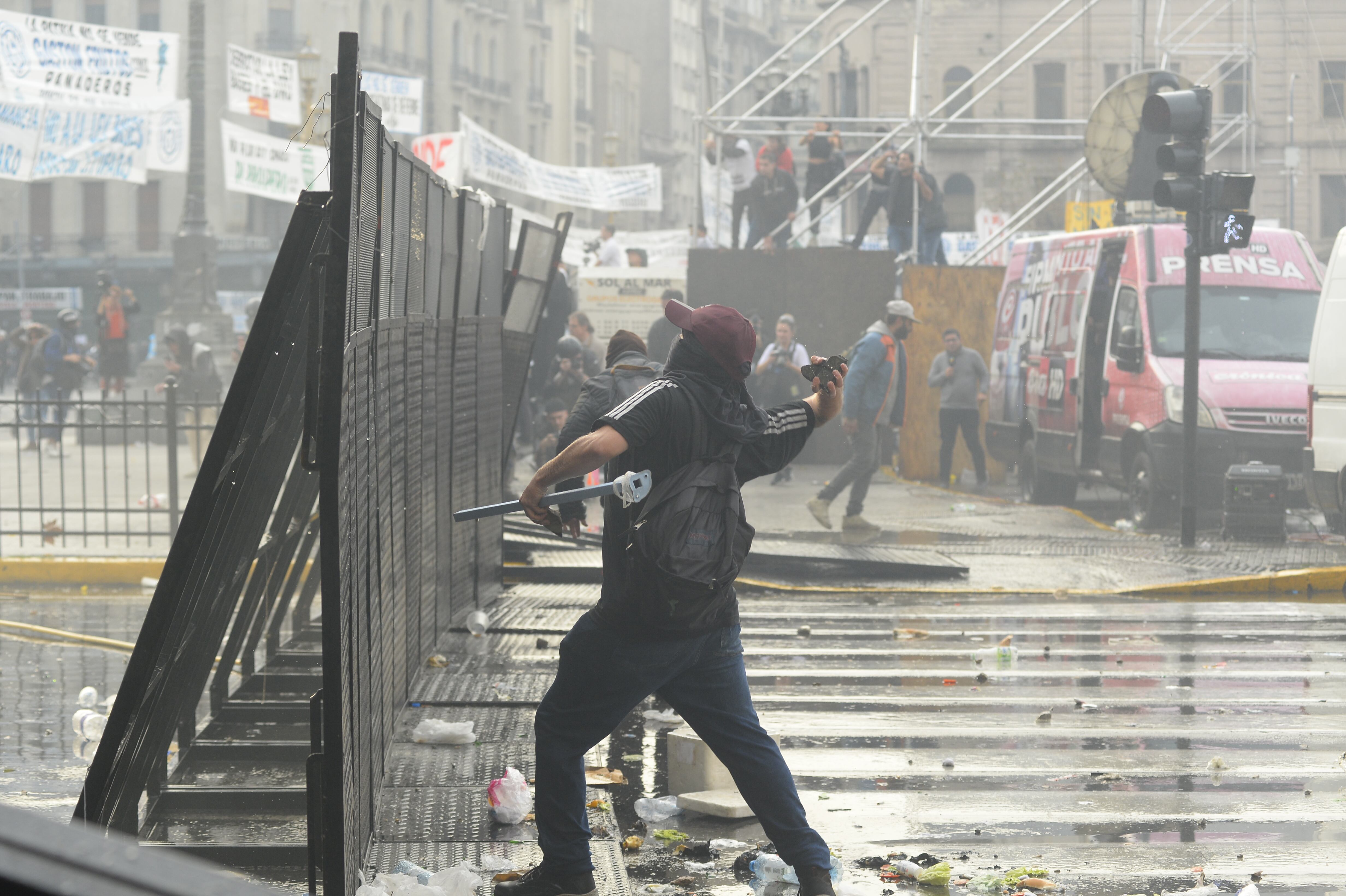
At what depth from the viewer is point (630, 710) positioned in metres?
4.75

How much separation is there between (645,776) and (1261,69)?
53796 millimetres

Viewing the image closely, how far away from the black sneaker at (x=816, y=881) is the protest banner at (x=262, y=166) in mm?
20116

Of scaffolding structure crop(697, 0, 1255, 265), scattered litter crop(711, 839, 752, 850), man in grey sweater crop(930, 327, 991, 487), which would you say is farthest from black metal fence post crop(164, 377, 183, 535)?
man in grey sweater crop(930, 327, 991, 487)

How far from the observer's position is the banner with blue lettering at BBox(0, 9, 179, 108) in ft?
75.1

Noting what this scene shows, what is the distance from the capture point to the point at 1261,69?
54219mm

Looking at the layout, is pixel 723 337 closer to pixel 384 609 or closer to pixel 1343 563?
pixel 384 609

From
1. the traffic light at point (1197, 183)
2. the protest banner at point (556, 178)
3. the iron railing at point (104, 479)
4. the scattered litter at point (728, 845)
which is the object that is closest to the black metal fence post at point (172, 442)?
the iron railing at point (104, 479)

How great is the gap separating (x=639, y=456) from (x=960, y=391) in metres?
14.7

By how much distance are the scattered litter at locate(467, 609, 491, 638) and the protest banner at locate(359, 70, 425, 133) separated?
20094 millimetres

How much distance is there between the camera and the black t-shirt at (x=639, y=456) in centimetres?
460

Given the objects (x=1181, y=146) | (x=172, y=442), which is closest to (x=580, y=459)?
(x=172, y=442)

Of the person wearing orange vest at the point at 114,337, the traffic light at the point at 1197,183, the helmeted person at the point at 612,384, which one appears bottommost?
the helmeted person at the point at 612,384

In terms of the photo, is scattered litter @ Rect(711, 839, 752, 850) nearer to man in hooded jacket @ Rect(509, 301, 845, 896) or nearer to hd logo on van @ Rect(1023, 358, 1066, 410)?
man in hooded jacket @ Rect(509, 301, 845, 896)

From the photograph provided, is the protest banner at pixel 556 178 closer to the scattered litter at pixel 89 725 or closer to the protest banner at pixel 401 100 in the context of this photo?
the protest banner at pixel 401 100
